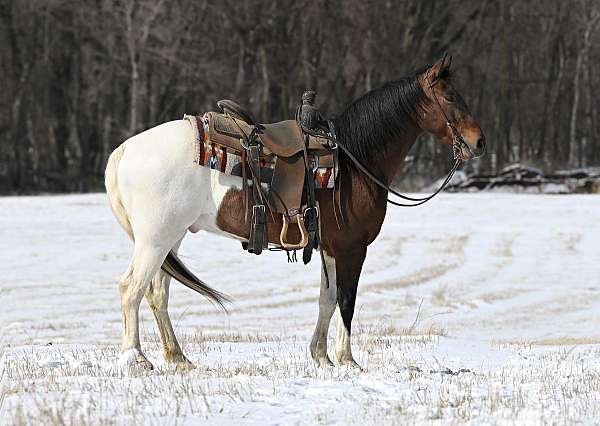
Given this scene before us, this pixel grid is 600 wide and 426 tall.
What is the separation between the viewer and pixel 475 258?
19766 mm

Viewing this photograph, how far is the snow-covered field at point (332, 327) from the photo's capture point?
A: 573cm

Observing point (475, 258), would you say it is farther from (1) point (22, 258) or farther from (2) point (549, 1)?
(2) point (549, 1)

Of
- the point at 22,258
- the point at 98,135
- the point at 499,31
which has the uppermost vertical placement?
the point at 499,31

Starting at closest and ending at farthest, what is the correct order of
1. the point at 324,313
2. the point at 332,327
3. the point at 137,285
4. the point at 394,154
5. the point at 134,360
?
the point at 134,360 < the point at 137,285 < the point at 324,313 < the point at 394,154 < the point at 332,327

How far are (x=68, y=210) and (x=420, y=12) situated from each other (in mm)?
21843

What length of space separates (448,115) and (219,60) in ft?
120

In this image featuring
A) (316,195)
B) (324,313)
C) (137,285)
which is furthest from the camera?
(324,313)

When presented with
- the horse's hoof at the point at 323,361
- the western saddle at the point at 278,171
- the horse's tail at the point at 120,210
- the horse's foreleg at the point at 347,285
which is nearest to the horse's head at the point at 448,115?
the western saddle at the point at 278,171

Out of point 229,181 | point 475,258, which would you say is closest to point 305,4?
point 475,258

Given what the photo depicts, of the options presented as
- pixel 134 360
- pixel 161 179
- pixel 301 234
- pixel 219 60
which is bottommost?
pixel 219 60

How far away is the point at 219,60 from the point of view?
144ft

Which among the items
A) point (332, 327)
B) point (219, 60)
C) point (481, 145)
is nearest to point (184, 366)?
point (481, 145)

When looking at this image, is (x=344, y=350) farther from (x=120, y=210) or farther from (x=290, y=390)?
(x=120, y=210)

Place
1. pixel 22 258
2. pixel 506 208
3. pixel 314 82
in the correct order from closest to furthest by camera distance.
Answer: pixel 22 258
pixel 506 208
pixel 314 82
